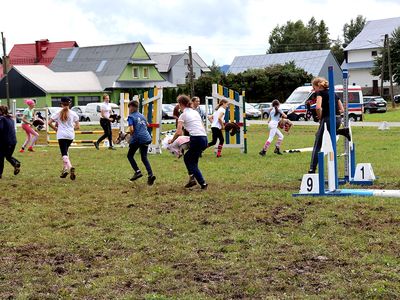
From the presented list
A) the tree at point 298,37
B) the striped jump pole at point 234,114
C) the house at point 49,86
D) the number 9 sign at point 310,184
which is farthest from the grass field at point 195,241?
the tree at point 298,37

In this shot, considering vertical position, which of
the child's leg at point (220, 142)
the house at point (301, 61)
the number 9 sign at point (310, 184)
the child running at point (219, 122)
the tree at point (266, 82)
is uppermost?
the house at point (301, 61)

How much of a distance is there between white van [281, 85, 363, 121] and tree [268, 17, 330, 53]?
74018 millimetres

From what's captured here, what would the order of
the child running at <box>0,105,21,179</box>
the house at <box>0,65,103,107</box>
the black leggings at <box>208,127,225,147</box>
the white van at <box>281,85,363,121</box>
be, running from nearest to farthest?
the child running at <box>0,105,21,179</box> → the black leggings at <box>208,127,225,147</box> → the white van at <box>281,85,363,121</box> → the house at <box>0,65,103,107</box>

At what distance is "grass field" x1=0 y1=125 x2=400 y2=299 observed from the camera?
239 inches

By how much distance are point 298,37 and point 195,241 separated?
396 feet

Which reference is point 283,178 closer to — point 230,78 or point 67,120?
point 67,120

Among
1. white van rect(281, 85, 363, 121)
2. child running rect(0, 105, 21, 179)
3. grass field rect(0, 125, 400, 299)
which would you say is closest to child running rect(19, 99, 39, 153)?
child running rect(0, 105, 21, 179)

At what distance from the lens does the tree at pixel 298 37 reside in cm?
12544

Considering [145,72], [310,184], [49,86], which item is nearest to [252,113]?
[49,86]

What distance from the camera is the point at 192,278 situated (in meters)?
6.35

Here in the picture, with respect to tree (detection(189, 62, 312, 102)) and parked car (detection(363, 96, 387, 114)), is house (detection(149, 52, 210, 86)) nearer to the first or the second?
tree (detection(189, 62, 312, 102))

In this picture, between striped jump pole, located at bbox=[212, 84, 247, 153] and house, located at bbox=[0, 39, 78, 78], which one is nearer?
striped jump pole, located at bbox=[212, 84, 247, 153]

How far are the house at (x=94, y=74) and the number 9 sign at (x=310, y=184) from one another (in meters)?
70.2

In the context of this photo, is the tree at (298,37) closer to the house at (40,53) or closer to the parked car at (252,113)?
the house at (40,53)
